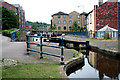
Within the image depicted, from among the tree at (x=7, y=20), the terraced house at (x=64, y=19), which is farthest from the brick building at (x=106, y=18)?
the terraced house at (x=64, y=19)

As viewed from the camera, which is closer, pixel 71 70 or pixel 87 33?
pixel 71 70

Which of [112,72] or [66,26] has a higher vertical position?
[66,26]

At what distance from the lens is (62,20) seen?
70.5 m

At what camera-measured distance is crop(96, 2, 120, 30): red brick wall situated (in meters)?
24.6

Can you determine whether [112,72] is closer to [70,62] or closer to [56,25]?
[70,62]

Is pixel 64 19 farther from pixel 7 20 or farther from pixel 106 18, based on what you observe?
pixel 106 18

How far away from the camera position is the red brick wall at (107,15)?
80.8 ft

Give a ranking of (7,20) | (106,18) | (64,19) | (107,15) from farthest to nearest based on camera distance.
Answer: (64,19) < (7,20) < (106,18) < (107,15)

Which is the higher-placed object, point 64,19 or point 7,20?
point 64,19

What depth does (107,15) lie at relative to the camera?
1032 inches

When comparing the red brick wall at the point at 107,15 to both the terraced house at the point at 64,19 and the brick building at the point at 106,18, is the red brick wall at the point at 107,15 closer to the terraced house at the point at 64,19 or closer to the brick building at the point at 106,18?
the brick building at the point at 106,18

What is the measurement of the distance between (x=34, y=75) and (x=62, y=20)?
67.3 metres

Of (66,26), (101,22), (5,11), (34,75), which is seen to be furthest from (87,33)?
(66,26)

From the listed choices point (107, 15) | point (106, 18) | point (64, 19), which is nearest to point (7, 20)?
point (106, 18)
